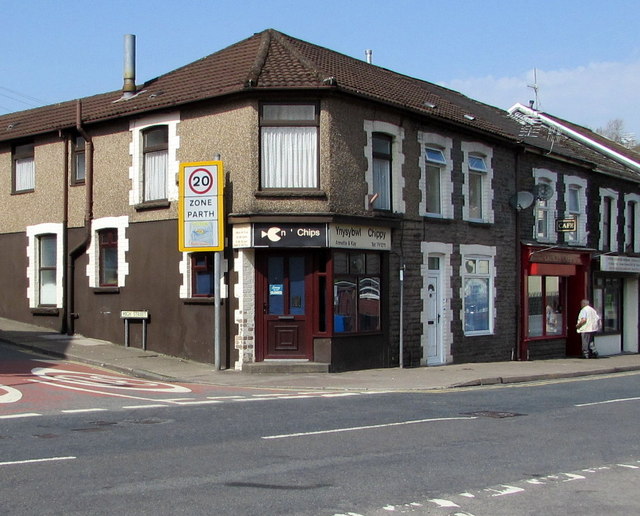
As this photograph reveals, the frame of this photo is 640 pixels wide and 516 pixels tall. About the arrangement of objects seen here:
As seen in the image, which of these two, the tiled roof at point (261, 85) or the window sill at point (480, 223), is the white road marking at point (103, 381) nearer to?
the tiled roof at point (261, 85)

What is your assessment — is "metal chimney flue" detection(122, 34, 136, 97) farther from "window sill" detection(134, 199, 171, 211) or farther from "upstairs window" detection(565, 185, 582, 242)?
"upstairs window" detection(565, 185, 582, 242)

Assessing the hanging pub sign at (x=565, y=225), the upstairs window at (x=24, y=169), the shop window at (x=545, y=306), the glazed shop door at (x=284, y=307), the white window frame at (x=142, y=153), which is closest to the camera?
the glazed shop door at (x=284, y=307)

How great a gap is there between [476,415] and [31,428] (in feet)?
20.5

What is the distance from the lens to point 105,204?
22.5m

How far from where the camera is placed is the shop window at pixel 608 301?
3131cm

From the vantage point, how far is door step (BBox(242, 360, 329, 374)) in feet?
61.4

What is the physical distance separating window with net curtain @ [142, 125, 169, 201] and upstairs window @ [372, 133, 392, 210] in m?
5.13

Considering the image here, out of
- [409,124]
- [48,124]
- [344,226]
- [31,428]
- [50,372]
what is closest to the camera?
[31,428]

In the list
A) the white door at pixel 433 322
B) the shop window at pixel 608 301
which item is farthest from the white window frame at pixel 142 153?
the shop window at pixel 608 301

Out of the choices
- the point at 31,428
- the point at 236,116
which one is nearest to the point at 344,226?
the point at 236,116

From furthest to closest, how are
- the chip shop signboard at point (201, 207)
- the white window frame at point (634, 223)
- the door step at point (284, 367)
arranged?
the white window frame at point (634, 223) → the chip shop signboard at point (201, 207) → the door step at point (284, 367)

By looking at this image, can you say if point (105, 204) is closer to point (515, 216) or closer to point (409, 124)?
point (409, 124)

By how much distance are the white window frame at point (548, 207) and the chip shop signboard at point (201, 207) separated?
11.8 metres

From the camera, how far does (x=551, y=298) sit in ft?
91.8
